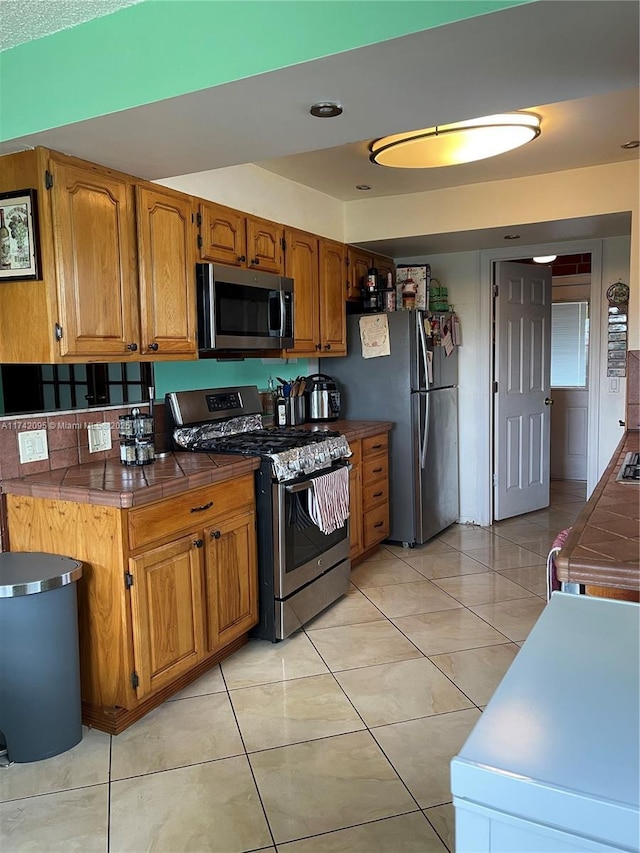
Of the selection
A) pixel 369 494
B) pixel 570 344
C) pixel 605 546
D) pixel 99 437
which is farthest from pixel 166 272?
pixel 570 344

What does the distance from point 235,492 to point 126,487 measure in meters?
0.62

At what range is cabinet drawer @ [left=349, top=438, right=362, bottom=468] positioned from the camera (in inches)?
154

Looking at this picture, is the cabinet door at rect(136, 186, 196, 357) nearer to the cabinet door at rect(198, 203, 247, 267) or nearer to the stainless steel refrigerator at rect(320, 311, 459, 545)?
the cabinet door at rect(198, 203, 247, 267)

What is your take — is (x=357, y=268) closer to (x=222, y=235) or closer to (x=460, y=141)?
(x=222, y=235)

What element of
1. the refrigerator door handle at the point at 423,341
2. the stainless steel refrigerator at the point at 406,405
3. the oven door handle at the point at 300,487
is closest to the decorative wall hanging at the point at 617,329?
the stainless steel refrigerator at the point at 406,405

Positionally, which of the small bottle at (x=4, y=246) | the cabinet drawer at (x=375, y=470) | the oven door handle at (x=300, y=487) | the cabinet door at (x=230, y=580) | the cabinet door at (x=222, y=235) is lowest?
the cabinet door at (x=230, y=580)

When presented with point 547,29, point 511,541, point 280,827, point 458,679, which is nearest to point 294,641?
point 458,679

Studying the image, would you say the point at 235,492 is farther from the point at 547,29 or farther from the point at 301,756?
the point at 547,29

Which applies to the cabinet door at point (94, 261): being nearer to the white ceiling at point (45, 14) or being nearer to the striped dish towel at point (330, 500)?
the white ceiling at point (45, 14)

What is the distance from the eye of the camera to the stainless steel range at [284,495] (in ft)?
9.79

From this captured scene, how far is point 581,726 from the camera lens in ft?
2.80

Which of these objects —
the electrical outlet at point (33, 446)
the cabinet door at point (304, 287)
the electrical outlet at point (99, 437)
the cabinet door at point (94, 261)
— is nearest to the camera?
the cabinet door at point (94, 261)

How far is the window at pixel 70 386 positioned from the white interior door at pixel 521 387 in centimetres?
291

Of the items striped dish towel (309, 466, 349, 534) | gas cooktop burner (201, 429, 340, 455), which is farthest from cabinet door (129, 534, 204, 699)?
striped dish towel (309, 466, 349, 534)
